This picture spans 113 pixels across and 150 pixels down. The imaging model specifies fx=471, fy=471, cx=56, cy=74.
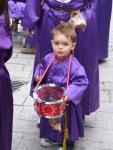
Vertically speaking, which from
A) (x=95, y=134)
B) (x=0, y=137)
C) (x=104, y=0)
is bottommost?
(x=95, y=134)

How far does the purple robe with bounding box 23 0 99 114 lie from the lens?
12.7 ft

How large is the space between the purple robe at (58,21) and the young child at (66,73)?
28 centimetres

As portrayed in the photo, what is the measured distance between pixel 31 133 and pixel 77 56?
896 millimetres

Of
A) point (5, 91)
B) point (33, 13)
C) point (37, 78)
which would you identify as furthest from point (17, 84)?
point (5, 91)

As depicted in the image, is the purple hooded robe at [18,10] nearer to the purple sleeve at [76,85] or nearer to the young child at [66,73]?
the young child at [66,73]

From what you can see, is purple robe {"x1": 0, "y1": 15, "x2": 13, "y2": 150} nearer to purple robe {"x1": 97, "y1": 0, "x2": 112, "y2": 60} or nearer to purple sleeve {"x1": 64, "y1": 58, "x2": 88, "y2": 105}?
purple sleeve {"x1": 64, "y1": 58, "x2": 88, "y2": 105}

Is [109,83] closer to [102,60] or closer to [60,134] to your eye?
[102,60]

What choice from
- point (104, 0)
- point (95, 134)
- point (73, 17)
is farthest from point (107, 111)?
point (104, 0)

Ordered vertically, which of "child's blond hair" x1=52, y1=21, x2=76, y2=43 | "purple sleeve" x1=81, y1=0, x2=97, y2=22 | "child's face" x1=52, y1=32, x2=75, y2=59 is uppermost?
"purple sleeve" x1=81, y1=0, x2=97, y2=22

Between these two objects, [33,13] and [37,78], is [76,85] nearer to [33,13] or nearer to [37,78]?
[37,78]

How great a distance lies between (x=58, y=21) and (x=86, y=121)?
1.22 meters

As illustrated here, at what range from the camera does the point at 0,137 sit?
293cm

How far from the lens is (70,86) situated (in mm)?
3432

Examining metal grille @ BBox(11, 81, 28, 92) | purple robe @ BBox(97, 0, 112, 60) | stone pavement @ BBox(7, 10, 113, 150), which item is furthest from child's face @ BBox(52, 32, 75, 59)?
purple robe @ BBox(97, 0, 112, 60)
